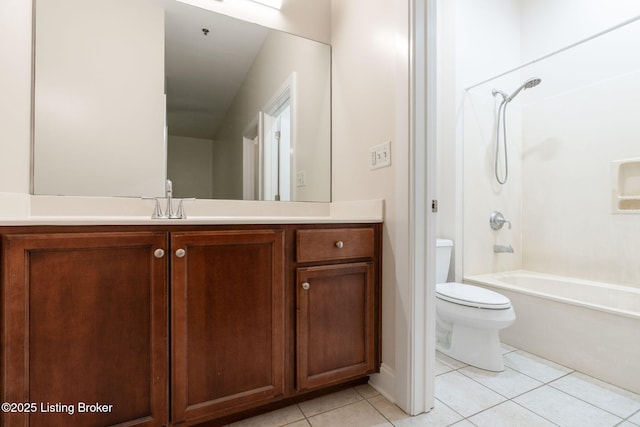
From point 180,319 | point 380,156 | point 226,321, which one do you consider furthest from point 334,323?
point 380,156

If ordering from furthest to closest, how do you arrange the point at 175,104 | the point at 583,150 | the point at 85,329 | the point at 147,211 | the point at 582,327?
the point at 583,150 → the point at 582,327 → the point at 175,104 → the point at 147,211 → the point at 85,329

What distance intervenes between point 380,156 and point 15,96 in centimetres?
146

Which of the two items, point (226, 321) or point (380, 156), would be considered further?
point (380, 156)

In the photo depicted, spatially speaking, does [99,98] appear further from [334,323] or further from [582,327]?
[582,327]

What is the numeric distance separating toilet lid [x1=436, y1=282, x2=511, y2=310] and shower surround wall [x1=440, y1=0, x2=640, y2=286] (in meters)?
0.38

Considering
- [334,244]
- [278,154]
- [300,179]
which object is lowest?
[334,244]

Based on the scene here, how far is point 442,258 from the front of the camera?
2086 mm

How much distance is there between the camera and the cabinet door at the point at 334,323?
3.94ft

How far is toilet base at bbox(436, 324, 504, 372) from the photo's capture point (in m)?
1.61

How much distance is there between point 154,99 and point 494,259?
8.46 ft

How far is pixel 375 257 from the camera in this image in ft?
4.49

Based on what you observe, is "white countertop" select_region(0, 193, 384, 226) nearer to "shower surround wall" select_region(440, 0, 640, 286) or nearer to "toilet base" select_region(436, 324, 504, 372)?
"toilet base" select_region(436, 324, 504, 372)

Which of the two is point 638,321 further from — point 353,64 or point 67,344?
point 67,344

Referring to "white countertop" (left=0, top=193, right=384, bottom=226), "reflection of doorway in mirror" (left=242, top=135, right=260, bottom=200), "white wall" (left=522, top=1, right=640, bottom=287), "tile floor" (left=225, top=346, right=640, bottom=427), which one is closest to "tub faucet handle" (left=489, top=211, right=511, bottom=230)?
"white wall" (left=522, top=1, right=640, bottom=287)
